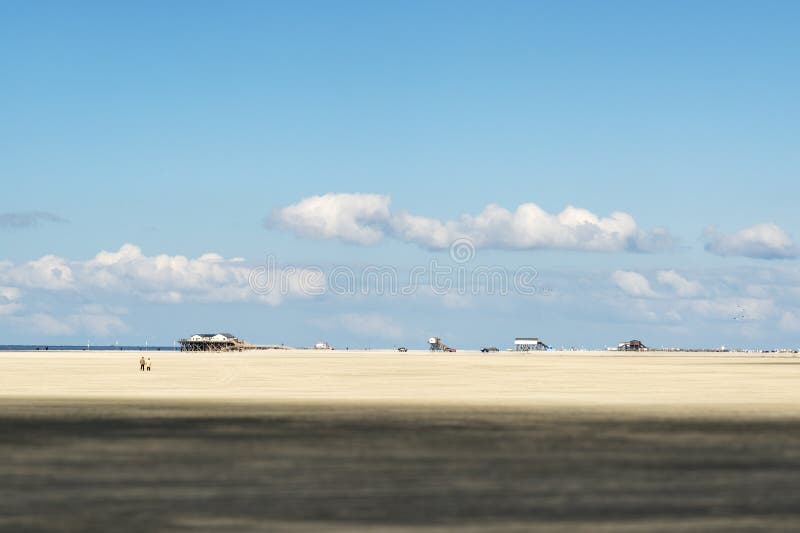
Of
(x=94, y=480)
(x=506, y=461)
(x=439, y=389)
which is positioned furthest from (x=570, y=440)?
(x=439, y=389)

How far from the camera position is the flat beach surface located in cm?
2038

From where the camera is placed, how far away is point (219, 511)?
69.0ft

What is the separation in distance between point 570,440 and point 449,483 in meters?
11.0

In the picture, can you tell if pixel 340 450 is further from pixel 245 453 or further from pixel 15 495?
pixel 15 495

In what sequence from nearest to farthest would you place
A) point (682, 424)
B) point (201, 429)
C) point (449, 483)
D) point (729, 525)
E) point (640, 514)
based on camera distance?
point (729, 525), point (640, 514), point (449, 483), point (201, 429), point (682, 424)

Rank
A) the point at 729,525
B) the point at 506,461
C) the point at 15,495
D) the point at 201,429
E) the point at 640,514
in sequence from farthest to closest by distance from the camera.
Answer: the point at 201,429, the point at 506,461, the point at 15,495, the point at 640,514, the point at 729,525

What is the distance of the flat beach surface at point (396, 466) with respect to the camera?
802 inches

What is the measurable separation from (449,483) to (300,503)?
446cm

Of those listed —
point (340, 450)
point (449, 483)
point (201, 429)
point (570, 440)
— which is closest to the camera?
point (449, 483)

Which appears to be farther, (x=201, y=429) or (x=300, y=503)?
(x=201, y=429)

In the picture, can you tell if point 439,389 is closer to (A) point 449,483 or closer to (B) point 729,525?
(A) point 449,483

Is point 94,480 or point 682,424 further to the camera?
point 682,424

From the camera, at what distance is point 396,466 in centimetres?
2802

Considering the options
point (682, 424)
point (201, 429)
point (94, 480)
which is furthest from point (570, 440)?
point (94, 480)
